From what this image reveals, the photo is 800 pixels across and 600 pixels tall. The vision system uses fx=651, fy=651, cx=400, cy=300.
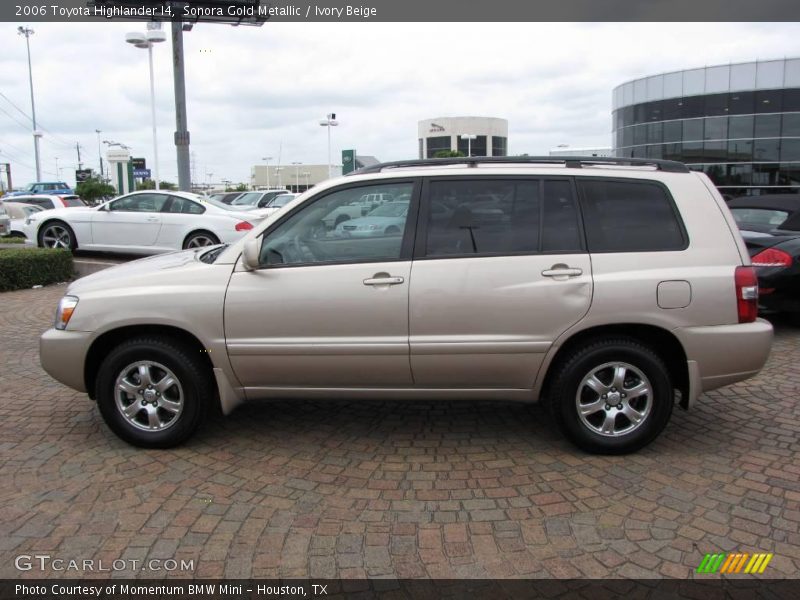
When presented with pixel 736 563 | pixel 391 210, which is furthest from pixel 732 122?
pixel 736 563

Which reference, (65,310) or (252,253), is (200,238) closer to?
(65,310)

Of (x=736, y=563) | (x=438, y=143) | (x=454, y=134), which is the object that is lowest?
(x=736, y=563)

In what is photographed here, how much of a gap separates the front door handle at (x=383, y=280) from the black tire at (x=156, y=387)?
4.13 ft

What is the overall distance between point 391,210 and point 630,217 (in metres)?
1.53

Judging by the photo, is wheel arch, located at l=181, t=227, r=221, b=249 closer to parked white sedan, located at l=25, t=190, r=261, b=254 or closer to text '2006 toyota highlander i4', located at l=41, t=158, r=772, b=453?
parked white sedan, located at l=25, t=190, r=261, b=254

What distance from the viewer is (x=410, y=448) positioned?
14.3ft

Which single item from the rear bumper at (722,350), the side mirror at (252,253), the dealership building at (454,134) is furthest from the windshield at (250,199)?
the dealership building at (454,134)

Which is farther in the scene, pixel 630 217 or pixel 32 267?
pixel 32 267

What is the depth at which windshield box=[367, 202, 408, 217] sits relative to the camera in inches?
167

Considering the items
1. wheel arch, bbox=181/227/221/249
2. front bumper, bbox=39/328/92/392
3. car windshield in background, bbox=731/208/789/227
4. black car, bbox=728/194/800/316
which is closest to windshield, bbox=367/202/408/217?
front bumper, bbox=39/328/92/392

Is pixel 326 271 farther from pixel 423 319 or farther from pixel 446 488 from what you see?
pixel 446 488

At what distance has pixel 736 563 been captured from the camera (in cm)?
300

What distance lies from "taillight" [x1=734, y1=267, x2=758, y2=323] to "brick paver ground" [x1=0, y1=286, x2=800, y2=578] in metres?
0.94

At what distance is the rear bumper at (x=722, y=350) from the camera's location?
396cm
